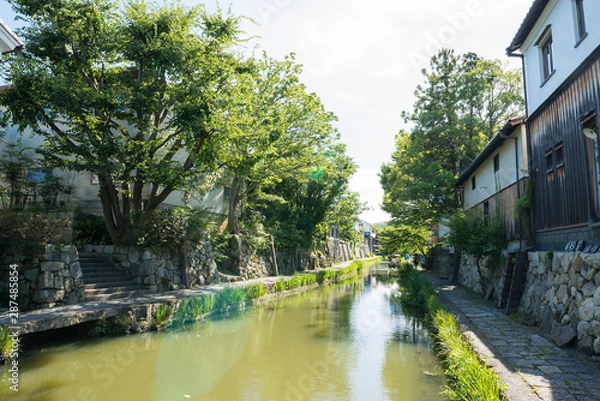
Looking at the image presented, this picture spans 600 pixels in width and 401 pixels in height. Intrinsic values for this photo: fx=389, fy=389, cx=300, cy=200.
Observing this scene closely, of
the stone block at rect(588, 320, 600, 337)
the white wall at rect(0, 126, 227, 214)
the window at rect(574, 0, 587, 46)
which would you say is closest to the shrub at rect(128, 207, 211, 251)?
the white wall at rect(0, 126, 227, 214)

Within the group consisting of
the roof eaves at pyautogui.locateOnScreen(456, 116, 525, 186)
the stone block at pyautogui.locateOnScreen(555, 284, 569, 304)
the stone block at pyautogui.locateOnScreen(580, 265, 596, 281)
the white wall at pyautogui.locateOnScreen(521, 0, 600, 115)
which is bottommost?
the stone block at pyautogui.locateOnScreen(555, 284, 569, 304)

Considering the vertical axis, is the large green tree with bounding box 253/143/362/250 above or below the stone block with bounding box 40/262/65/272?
above

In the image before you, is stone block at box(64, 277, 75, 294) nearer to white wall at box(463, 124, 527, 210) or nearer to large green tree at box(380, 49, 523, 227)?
white wall at box(463, 124, 527, 210)

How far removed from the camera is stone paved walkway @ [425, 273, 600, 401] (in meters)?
4.99

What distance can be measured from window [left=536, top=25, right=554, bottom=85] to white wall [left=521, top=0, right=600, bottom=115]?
0.12 meters

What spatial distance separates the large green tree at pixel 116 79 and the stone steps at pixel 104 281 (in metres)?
2.21

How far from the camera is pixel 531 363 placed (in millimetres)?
6246

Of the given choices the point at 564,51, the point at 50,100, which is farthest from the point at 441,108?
the point at 50,100

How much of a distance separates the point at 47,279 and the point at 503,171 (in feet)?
48.6

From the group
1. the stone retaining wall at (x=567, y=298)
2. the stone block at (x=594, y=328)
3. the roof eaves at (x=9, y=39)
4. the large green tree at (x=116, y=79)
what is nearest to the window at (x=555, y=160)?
the stone retaining wall at (x=567, y=298)

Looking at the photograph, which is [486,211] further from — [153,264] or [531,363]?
[153,264]

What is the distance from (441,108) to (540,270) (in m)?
14.0

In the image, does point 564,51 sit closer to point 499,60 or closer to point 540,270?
point 540,270

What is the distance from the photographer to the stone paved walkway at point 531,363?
4992 mm
